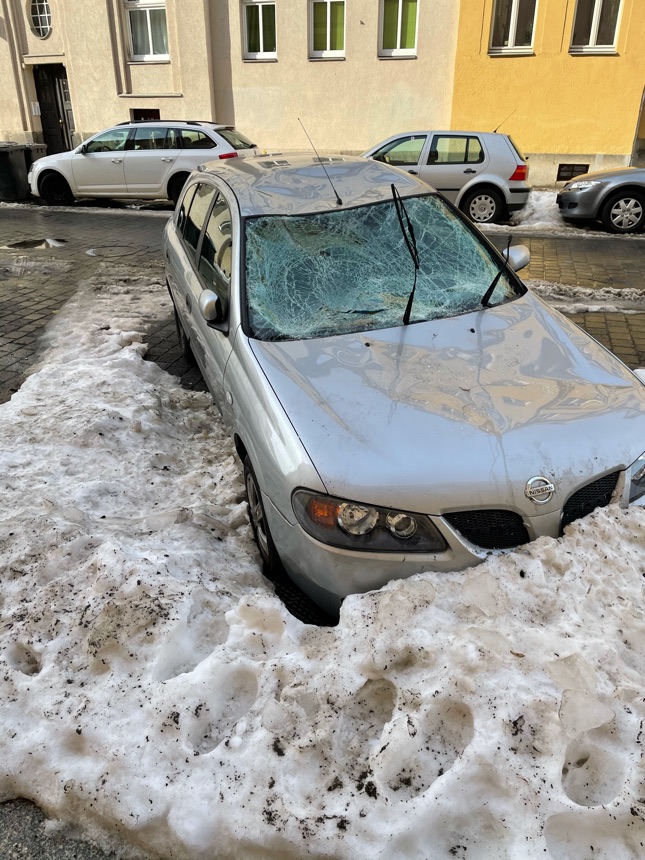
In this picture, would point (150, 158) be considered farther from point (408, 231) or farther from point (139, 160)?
point (408, 231)

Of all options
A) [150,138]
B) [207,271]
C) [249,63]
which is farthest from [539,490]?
[249,63]

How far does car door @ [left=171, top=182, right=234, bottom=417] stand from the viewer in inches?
142

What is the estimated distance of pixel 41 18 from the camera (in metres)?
18.0

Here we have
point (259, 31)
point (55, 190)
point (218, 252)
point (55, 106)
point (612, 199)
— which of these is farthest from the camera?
point (55, 106)

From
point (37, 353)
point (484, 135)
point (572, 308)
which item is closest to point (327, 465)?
point (37, 353)

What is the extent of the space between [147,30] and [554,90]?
1022cm

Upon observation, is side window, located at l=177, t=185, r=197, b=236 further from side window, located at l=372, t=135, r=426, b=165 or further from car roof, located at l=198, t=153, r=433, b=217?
side window, located at l=372, t=135, r=426, b=165

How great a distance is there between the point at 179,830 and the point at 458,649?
99 cm

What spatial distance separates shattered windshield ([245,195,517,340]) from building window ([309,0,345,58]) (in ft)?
46.8

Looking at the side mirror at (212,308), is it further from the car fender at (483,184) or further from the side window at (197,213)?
the car fender at (483,184)

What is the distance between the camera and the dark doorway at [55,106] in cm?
1880

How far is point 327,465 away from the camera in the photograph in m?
2.43

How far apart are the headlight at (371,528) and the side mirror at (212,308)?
52.4 inches

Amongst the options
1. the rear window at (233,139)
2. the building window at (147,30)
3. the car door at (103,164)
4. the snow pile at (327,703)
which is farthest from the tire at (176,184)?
the snow pile at (327,703)
